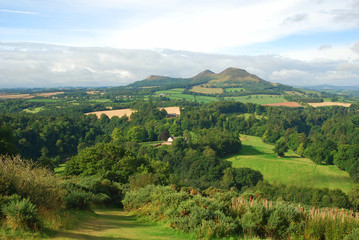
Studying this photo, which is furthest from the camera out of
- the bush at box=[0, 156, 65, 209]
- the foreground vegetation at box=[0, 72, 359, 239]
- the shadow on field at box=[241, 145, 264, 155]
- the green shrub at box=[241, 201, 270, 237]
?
the shadow on field at box=[241, 145, 264, 155]

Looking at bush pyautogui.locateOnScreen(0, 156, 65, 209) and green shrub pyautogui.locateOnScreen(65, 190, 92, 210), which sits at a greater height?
bush pyautogui.locateOnScreen(0, 156, 65, 209)

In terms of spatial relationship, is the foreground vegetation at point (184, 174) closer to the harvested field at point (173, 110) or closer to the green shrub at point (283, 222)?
the green shrub at point (283, 222)

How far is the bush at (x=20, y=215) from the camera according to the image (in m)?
7.06

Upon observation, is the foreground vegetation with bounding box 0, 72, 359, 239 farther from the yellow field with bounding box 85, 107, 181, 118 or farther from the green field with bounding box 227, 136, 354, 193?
the yellow field with bounding box 85, 107, 181, 118

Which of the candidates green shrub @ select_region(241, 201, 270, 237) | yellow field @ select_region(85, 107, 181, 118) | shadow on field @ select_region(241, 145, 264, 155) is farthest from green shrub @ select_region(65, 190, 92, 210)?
yellow field @ select_region(85, 107, 181, 118)

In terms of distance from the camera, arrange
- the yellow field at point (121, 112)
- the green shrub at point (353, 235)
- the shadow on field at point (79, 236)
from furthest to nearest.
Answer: the yellow field at point (121, 112) < the green shrub at point (353, 235) < the shadow on field at point (79, 236)

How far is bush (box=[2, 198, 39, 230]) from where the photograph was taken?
278 inches

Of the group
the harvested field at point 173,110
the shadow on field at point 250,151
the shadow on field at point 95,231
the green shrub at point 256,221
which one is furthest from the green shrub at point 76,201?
the harvested field at point 173,110

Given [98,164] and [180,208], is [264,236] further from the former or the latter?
[98,164]

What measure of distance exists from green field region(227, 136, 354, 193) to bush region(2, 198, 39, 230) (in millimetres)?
44771

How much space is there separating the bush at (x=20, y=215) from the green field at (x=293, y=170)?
4477 cm

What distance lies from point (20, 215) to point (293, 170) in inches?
2082

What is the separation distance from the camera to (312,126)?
109062 millimetres

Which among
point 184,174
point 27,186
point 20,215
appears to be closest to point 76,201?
point 27,186
